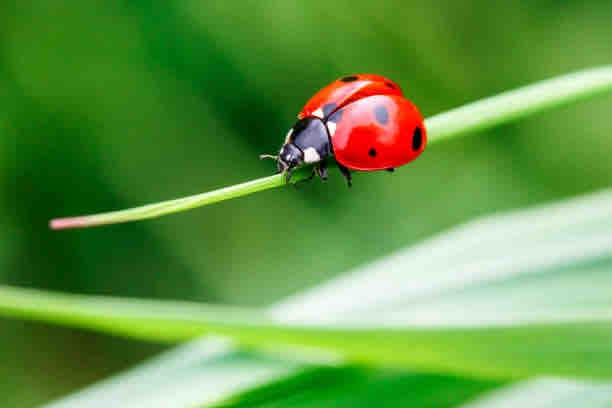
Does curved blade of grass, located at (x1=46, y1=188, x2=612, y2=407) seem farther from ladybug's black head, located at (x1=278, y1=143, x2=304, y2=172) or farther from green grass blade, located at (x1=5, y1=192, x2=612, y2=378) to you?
ladybug's black head, located at (x1=278, y1=143, x2=304, y2=172)

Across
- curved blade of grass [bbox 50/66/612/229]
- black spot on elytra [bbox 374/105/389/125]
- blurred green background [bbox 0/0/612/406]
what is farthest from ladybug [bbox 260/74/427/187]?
blurred green background [bbox 0/0/612/406]

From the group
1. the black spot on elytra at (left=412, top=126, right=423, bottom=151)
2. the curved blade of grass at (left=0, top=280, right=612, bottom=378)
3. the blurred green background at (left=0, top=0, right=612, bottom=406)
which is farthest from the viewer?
the blurred green background at (left=0, top=0, right=612, bottom=406)

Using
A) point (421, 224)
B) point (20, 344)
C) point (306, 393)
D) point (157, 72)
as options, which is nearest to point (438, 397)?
point (306, 393)

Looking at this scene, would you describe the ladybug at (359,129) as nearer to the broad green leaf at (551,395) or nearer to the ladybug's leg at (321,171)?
the ladybug's leg at (321,171)

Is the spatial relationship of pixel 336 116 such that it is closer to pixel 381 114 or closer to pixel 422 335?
pixel 381 114

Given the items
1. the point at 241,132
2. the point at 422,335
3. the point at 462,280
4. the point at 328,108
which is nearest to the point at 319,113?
the point at 328,108

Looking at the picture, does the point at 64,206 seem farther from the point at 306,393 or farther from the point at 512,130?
the point at 306,393

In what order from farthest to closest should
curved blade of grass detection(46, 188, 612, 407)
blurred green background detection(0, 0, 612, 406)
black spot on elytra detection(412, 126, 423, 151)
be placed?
blurred green background detection(0, 0, 612, 406) → black spot on elytra detection(412, 126, 423, 151) → curved blade of grass detection(46, 188, 612, 407)

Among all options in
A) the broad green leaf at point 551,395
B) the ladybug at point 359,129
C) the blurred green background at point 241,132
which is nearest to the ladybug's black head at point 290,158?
the ladybug at point 359,129
